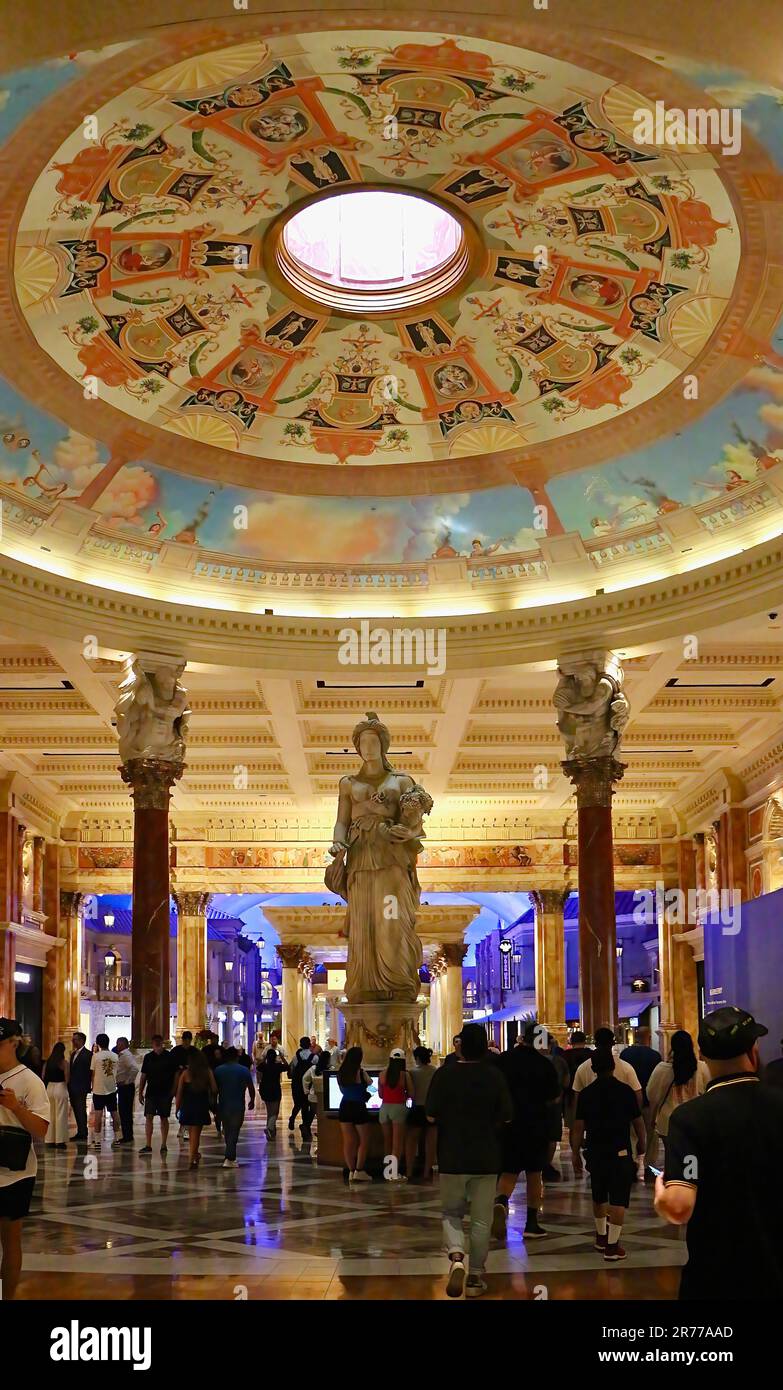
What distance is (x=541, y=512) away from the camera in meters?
18.0

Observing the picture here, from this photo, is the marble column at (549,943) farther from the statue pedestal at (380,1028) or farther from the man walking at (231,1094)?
the statue pedestal at (380,1028)

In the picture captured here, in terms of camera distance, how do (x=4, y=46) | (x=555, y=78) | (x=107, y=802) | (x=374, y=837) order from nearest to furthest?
(x=4, y=46) → (x=555, y=78) → (x=374, y=837) → (x=107, y=802)

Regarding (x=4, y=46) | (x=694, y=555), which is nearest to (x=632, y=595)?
(x=694, y=555)

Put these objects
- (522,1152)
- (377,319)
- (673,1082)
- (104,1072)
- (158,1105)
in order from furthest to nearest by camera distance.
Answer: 1. (377,319)
2. (104,1072)
3. (158,1105)
4. (673,1082)
5. (522,1152)

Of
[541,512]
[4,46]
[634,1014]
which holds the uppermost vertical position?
[541,512]

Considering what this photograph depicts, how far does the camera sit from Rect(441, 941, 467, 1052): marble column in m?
35.7

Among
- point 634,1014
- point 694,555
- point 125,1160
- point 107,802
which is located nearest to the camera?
point 125,1160

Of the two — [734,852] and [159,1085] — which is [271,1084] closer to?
[159,1085]

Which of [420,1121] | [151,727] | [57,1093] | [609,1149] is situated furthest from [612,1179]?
[151,727]

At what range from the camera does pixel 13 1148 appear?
5.64 metres

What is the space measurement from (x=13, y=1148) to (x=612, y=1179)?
3705mm

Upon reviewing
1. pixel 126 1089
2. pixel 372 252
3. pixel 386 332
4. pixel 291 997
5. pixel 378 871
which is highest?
pixel 372 252

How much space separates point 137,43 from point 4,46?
5.31 metres
